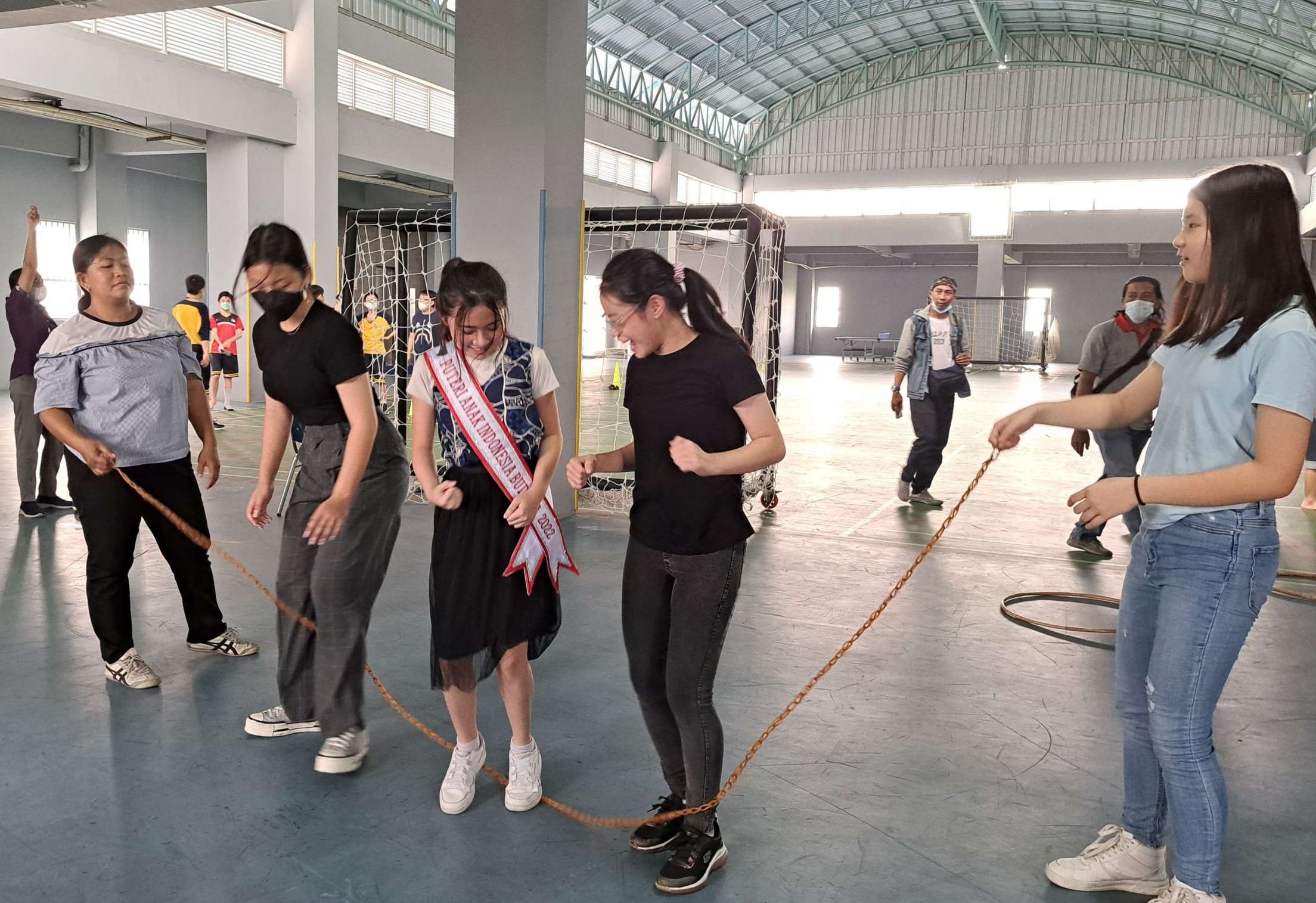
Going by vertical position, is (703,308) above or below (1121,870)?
above

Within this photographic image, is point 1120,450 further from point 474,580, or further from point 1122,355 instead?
point 474,580

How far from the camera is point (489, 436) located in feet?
8.75

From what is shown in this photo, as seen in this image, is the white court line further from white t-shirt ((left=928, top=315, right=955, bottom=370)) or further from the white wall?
the white wall

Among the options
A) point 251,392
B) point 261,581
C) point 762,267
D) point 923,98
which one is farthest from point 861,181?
point 261,581

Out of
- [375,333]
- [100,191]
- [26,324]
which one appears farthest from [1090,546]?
[100,191]

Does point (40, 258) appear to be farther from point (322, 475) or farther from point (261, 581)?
point (322, 475)

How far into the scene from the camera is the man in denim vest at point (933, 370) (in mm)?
7570

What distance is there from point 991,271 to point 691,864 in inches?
1130

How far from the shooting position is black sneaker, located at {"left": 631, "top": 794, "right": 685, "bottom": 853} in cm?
262

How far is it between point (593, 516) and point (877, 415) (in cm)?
866

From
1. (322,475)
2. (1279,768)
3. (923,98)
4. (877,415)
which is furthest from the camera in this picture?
(923,98)

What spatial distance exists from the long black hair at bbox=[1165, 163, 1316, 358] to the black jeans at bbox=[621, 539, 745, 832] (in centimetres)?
112

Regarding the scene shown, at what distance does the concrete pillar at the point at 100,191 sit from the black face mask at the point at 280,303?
15483mm

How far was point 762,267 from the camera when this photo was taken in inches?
305
